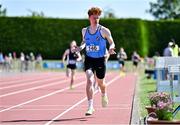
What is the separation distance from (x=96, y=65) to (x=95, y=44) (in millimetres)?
501

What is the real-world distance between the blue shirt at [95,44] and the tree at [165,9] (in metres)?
91.3

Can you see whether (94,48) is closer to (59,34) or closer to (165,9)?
(59,34)

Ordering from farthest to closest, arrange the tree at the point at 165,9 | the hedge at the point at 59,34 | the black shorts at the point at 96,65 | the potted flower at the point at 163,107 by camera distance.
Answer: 1. the tree at the point at 165,9
2. the hedge at the point at 59,34
3. the black shorts at the point at 96,65
4. the potted flower at the point at 163,107

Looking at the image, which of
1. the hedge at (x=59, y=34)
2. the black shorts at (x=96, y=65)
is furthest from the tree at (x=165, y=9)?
the black shorts at (x=96, y=65)

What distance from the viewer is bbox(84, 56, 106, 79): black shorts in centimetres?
1361

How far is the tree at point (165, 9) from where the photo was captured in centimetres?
10681

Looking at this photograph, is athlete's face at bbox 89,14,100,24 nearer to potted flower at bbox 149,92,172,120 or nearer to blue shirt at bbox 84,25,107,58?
blue shirt at bbox 84,25,107,58

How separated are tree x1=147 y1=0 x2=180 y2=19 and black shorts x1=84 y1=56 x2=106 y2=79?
91.2 meters

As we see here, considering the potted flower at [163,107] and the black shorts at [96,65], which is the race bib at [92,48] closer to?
the black shorts at [96,65]

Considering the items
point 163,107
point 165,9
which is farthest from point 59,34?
point 163,107

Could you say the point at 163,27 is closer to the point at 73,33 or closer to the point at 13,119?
the point at 73,33

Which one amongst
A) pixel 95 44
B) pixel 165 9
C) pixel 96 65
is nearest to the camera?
pixel 95 44

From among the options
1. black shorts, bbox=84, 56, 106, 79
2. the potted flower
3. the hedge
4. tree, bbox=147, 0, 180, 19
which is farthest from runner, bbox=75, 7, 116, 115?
tree, bbox=147, 0, 180, 19

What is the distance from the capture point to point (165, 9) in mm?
109188
